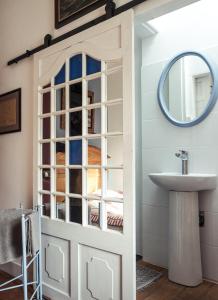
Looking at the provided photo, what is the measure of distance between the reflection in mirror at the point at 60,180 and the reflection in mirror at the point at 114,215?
448 millimetres

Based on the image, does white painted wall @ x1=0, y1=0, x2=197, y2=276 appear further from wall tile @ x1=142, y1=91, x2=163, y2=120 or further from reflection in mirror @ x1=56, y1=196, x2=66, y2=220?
wall tile @ x1=142, y1=91, x2=163, y2=120

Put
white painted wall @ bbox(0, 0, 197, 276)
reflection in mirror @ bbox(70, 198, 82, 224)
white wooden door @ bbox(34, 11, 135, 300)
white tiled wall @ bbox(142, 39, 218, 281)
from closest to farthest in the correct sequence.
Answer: white wooden door @ bbox(34, 11, 135, 300) → reflection in mirror @ bbox(70, 198, 82, 224) → white painted wall @ bbox(0, 0, 197, 276) → white tiled wall @ bbox(142, 39, 218, 281)

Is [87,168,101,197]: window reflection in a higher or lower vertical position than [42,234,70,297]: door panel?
higher

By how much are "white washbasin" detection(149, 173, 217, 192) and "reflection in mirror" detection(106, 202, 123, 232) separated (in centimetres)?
76

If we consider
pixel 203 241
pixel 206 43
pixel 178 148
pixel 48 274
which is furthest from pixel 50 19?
pixel 203 241

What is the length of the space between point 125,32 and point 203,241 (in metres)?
1.93

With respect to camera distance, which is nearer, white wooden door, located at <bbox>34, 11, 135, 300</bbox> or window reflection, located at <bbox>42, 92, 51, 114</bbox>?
white wooden door, located at <bbox>34, 11, 135, 300</bbox>

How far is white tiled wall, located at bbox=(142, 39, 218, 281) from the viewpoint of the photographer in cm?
232

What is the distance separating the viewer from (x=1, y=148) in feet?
8.32

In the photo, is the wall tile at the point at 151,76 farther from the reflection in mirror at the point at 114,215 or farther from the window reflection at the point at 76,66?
the reflection in mirror at the point at 114,215

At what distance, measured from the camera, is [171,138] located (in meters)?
2.59

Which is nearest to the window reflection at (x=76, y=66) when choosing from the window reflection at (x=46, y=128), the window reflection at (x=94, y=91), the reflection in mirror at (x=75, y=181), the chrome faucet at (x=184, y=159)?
the window reflection at (x=94, y=91)

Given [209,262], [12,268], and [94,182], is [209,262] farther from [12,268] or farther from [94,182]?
[12,268]

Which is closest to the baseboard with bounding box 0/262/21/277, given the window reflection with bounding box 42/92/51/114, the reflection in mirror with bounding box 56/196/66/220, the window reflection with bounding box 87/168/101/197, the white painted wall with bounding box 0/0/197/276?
the white painted wall with bounding box 0/0/197/276
